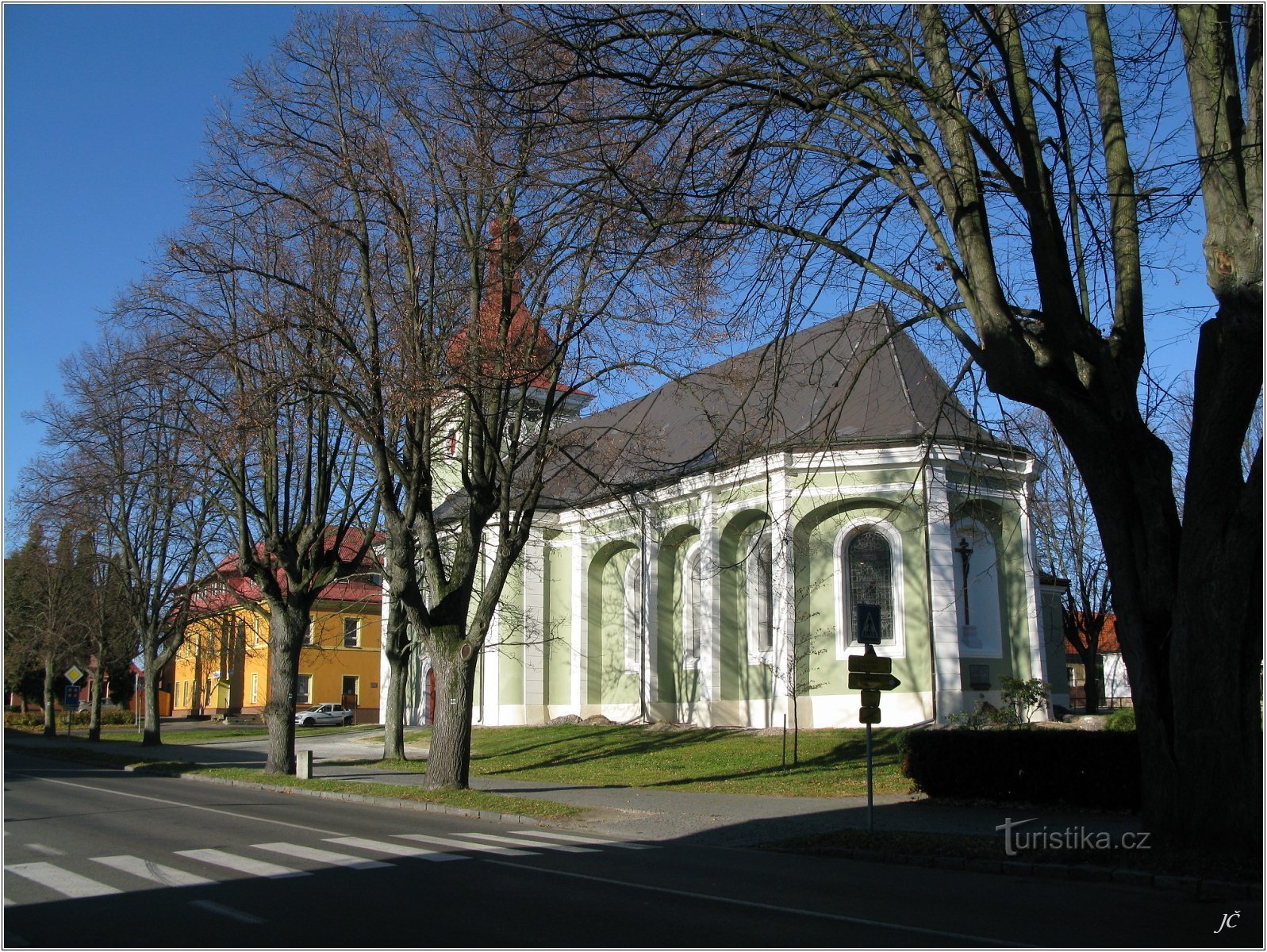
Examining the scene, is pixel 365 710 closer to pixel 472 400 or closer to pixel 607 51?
pixel 472 400

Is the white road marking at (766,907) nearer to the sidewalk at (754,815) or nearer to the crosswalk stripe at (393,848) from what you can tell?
the crosswalk stripe at (393,848)

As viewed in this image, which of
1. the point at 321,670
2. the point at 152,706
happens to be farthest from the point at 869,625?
the point at 321,670

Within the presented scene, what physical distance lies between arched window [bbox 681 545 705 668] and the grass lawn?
3048mm

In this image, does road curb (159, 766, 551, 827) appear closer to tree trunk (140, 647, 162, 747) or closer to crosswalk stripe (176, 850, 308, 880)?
crosswalk stripe (176, 850, 308, 880)

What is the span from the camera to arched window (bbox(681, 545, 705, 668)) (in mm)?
33125

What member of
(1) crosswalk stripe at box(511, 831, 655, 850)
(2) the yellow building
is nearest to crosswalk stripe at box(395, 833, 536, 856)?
(1) crosswalk stripe at box(511, 831, 655, 850)

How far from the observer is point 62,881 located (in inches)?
360

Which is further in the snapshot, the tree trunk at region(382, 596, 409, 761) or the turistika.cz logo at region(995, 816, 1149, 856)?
the tree trunk at region(382, 596, 409, 761)

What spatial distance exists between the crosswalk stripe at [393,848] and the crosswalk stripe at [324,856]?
45cm

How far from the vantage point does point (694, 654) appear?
33.3 m

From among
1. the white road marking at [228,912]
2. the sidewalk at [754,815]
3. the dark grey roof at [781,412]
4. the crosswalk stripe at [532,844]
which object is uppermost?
the dark grey roof at [781,412]

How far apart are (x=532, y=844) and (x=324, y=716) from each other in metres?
46.6

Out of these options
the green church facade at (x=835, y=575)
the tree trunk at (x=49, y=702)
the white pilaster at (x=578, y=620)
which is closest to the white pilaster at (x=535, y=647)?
the white pilaster at (x=578, y=620)

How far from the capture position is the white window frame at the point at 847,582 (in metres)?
28.4
